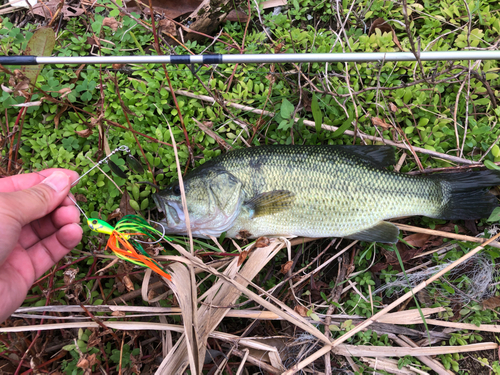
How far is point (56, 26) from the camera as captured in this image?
3.34 m

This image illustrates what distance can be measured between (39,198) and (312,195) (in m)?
2.10

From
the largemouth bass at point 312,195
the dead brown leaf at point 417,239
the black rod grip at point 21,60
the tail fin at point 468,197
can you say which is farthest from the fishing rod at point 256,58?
the dead brown leaf at point 417,239

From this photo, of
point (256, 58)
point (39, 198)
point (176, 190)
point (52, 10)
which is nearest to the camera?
point (39, 198)

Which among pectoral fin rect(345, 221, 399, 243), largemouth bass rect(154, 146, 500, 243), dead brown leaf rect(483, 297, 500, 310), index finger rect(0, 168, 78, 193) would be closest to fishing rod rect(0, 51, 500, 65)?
largemouth bass rect(154, 146, 500, 243)

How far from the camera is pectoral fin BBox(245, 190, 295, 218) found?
2703mm

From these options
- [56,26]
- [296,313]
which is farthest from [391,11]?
[56,26]

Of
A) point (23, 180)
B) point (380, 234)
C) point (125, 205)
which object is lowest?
point (380, 234)

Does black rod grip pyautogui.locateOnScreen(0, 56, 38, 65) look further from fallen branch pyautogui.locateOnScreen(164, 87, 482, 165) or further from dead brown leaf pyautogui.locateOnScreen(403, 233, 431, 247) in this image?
dead brown leaf pyautogui.locateOnScreen(403, 233, 431, 247)

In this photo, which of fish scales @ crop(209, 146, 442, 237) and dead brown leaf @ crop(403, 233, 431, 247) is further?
dead brown leaf @ crop(403, 233, 431, 247)

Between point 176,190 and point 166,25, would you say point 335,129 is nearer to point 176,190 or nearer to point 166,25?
point 176,190

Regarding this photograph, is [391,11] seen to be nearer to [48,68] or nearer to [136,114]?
[136,114]

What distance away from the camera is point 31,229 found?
240 centimetres

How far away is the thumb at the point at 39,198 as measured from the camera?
73.2 inches

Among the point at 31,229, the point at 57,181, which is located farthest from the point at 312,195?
the point at 31,229
